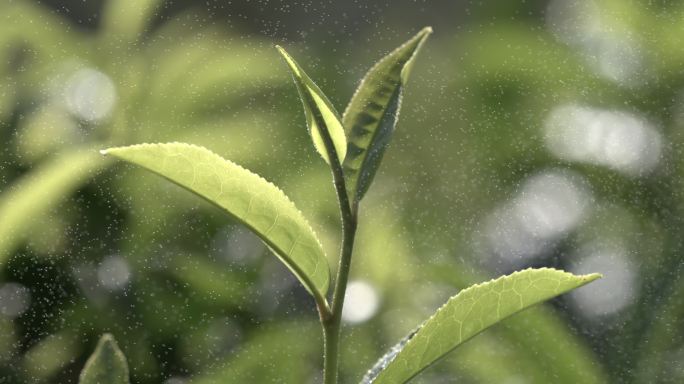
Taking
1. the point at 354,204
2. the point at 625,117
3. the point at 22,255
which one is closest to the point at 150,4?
the point at 22,255

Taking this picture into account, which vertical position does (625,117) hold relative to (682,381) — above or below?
above

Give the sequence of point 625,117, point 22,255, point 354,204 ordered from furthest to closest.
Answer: point 625,117 < point 22,255 < point 354,204

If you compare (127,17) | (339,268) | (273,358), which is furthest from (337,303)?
(127,17)

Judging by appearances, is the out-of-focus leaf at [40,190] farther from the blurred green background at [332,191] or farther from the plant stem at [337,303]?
the plant stem at [337,303]

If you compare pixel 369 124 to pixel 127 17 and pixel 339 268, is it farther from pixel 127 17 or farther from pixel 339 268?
pixel 127 17

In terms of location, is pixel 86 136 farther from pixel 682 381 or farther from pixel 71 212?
pixel 682 381

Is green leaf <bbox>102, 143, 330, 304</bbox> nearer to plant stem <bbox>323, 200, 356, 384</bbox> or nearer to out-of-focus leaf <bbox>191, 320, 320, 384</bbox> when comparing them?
plant stem <bbox>323, 200, 356, 384</bbox>

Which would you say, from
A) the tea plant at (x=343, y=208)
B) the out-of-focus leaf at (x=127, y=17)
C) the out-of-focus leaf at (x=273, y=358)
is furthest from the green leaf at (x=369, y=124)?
the out-of-focus leaf at (x=127, y=17)
